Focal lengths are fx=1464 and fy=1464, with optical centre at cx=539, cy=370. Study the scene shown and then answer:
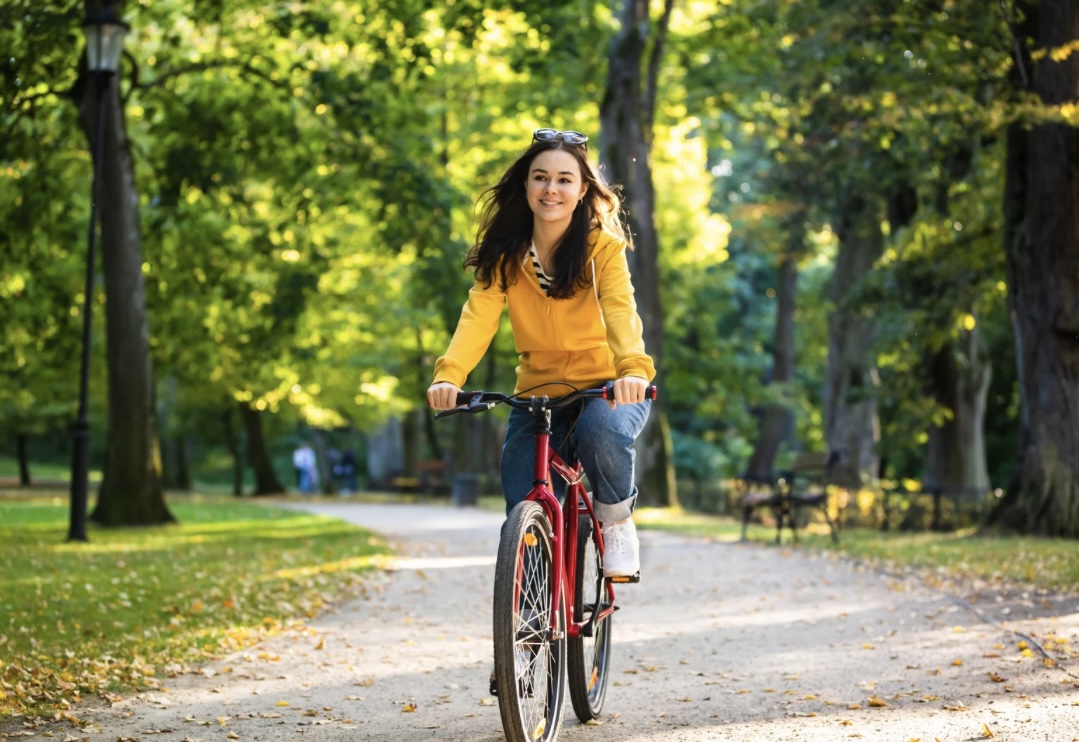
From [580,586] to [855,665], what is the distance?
98.5 inches

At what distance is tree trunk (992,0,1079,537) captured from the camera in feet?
51.3

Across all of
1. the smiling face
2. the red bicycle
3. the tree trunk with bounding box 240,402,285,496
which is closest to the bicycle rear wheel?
the red bicycle

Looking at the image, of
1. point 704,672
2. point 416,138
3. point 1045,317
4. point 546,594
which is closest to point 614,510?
point 546,594

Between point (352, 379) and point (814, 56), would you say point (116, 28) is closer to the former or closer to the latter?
point (814, 56)

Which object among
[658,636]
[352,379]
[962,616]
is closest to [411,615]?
[658,636]

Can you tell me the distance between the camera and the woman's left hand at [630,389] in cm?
507

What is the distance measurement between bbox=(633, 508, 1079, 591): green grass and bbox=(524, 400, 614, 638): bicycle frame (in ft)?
21.6

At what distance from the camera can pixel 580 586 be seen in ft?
18.5

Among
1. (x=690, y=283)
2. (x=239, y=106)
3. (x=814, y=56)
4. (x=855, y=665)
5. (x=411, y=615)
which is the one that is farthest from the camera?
(x=690, y=283)

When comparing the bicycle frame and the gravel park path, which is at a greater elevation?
the bicycle frame

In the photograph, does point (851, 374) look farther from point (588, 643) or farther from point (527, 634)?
point (527, 634)

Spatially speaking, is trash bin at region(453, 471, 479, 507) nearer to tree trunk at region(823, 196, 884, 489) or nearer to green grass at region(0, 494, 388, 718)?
tree trunk at region(823, 196, 884, 489)

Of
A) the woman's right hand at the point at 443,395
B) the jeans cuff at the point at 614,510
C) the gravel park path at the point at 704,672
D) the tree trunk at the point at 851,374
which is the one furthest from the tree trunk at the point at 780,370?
the woman's right hand at the point at 443,395

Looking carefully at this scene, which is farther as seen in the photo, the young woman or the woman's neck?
the woman's neck
